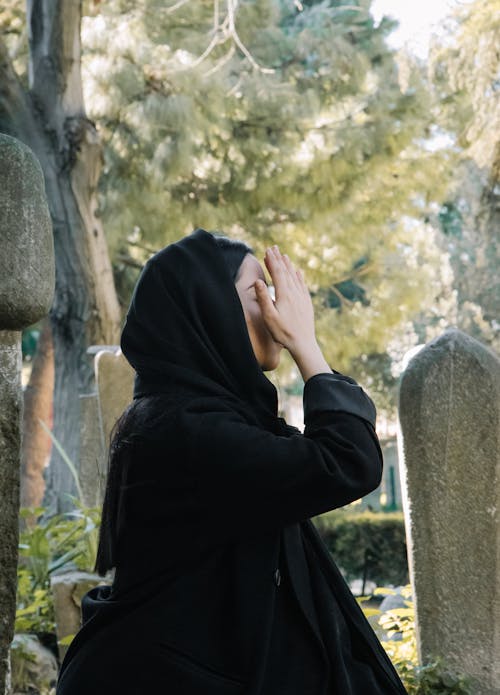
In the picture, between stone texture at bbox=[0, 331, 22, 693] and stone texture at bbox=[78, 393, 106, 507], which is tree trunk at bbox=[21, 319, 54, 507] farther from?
stone texture at bbox=[0, 331, 22, 693]

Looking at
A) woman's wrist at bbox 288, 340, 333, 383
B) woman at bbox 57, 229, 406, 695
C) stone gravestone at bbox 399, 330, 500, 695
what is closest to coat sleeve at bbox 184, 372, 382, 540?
woman at bbox 57, 229, 406, 695

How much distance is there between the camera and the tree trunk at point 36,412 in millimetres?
13938

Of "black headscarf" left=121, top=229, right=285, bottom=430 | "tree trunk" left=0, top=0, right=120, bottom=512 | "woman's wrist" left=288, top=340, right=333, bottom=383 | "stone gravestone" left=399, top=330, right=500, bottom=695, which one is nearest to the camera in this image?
"black headscarf" left=121, top=229, right=285, bottom=430

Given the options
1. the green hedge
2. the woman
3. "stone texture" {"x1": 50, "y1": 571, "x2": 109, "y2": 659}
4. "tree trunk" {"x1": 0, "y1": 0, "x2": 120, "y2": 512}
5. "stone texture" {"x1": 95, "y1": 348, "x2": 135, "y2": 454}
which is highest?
"tree trunk" {"x1": 0, "y1": 0, "x2": 120, "y2": 512}

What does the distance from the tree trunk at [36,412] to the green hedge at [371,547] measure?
13.6ft

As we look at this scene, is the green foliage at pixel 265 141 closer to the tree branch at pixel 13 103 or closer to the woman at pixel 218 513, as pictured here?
the tree branch at pixel 13 103

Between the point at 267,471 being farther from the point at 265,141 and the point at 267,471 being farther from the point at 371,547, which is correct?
the point at 371,547

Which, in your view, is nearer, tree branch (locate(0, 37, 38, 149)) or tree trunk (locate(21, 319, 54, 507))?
tree branch (locate(0, 37, 38, 149))

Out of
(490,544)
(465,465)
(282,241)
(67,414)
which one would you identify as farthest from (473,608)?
(282,241)

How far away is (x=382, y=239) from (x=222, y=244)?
1201 centimetres

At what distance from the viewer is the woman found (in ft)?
5.81

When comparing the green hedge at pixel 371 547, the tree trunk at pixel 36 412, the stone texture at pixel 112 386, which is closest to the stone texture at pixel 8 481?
the stone texture at pixel 112 386

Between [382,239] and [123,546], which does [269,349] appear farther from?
[382,239]

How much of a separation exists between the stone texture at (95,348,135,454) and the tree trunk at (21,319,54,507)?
28.9 ft
